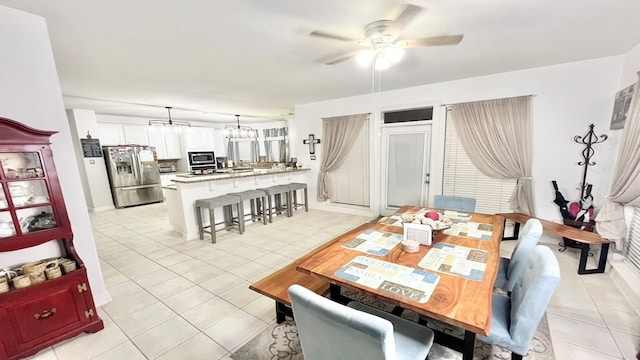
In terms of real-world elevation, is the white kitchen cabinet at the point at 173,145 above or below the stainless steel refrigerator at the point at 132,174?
above

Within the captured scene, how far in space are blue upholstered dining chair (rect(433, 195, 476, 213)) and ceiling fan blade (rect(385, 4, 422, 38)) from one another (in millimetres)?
2179

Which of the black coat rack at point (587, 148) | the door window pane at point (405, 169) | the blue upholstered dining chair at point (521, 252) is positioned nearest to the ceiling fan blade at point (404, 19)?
the blue upholstered dining chair at point (521, 252)

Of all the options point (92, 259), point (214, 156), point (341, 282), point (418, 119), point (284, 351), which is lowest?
point (284, 351)

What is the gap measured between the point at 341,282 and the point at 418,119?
3723 mm

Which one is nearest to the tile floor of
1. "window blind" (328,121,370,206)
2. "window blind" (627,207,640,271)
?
"window blind" (627,207,640,271)

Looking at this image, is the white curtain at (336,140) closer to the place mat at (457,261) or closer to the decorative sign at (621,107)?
the decorative sign at (621,107)

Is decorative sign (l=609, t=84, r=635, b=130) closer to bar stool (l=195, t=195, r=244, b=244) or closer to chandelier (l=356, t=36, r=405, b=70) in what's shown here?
chandelier (l=356, t=36, r=405, b=70)

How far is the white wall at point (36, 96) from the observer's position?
173 centimetres

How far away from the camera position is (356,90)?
14.3ft

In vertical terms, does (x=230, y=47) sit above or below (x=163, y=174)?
above

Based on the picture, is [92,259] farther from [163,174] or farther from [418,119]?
[163,174]

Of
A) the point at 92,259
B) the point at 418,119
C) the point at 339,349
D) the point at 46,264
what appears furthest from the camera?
the point at 418,119

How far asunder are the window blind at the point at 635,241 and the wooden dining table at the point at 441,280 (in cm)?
160

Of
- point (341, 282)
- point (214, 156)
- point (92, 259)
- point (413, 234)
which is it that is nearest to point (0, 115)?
point (92, 259)
